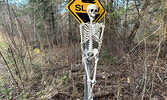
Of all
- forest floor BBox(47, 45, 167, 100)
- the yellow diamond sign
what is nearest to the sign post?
the yellow diamond sign

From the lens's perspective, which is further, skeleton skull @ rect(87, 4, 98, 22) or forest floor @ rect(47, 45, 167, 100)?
forest floor @ rect(47, 45, 167, 100)

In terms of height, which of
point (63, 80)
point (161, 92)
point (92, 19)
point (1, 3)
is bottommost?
point (161, 92)

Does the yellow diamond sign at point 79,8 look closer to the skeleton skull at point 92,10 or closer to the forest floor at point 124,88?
the skeleton skull at point 92,10

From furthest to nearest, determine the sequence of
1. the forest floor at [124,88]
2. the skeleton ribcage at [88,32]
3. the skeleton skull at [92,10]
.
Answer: the forest floor at [124,88] → the skeleton ribcage at [88,32] → the skeleton skull at [92,10]

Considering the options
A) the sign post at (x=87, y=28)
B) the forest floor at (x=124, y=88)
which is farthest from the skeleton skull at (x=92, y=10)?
the forest floor at (x=124, y=88)

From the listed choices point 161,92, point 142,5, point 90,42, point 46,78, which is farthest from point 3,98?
point 142,5

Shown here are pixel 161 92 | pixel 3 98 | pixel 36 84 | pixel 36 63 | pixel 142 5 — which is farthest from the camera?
pixel 142 5

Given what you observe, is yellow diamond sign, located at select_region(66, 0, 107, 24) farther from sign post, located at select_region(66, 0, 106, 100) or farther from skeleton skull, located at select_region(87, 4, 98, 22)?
skeleton skull, located at select_region(87, 4, 98, 22)

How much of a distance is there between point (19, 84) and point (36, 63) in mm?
1115

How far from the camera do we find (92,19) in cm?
149

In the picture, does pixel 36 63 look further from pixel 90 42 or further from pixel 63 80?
pixel 90 42

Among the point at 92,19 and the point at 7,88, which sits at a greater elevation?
the point at 92,19

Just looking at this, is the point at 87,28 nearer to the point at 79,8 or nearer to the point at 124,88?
the point at 79,8

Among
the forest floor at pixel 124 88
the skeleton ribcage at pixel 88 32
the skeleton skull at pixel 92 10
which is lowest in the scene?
the forest floor at pixel 124 88
